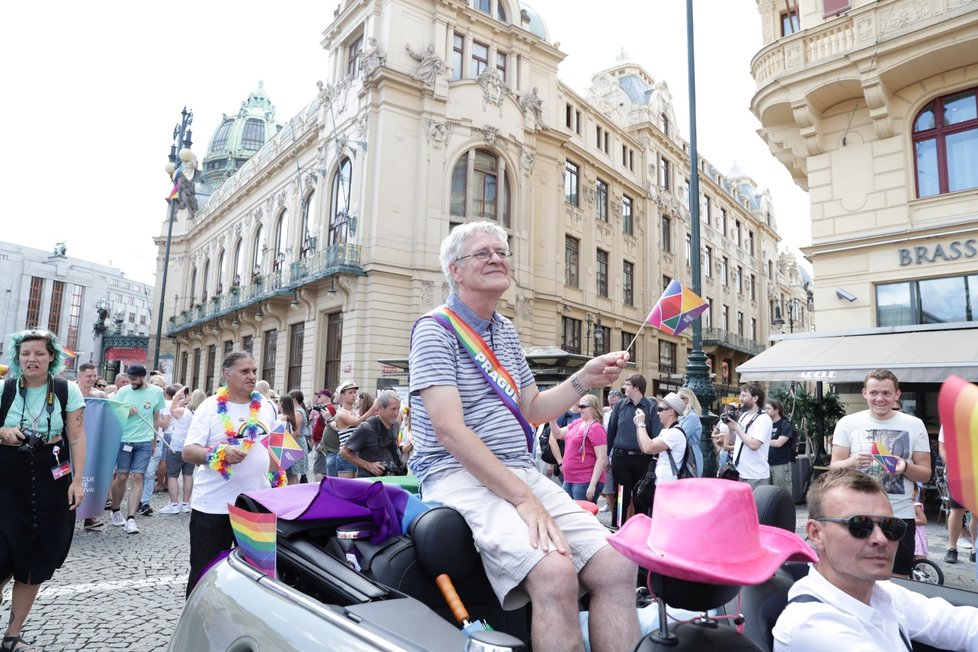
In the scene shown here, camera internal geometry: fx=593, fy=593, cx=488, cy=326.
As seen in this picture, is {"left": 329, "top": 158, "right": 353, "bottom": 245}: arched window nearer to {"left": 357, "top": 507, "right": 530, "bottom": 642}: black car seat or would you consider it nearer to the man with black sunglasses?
{"left": 357, "top": 507, "right": 530, "bottom": 642}: black car seat

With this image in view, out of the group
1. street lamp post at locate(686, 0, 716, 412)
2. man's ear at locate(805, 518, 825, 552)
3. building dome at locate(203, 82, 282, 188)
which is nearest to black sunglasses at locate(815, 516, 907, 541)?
man's ear at locate(805, 518, 825, 552)

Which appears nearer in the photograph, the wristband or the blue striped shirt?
the blue striped shirt

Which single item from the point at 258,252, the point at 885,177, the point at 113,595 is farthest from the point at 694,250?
the point at 258,252

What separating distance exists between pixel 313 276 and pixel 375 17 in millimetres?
10241

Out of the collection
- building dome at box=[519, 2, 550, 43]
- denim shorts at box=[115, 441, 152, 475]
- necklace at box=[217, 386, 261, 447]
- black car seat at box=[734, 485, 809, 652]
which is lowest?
denim shorts at box=[115, 441, 152, 475]

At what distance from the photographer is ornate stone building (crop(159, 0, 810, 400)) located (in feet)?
72.3

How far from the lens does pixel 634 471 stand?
7500 millimetres

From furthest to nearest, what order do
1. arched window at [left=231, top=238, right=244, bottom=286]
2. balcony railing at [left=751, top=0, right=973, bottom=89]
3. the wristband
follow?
1. arched window at [left=231, top=238, right=244, bottom=286]
2. balcony railing at [left=751, top=0, right=973, bottom=89]
3. the wristband

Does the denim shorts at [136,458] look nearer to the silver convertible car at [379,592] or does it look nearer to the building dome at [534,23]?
the silver convertible car at [379,592]

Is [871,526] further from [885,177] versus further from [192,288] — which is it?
[192,288]

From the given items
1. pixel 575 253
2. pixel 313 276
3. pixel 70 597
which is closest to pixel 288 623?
pixel 70 597

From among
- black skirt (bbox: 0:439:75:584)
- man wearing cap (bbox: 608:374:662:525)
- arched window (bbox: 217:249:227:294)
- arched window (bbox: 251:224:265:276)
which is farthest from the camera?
arched window (bbox: 217:249:227:294)

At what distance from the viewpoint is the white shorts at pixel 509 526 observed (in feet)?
6.12

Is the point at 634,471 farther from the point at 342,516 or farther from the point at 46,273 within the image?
the point at 46,273
